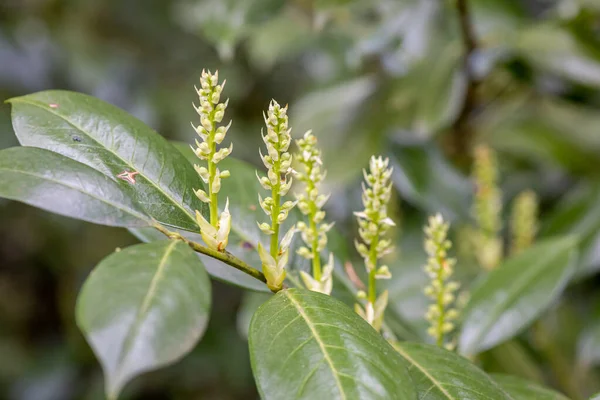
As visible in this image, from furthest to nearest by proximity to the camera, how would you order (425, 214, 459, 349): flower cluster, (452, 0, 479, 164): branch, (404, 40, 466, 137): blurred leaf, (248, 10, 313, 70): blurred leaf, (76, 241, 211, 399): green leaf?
1. (248, 10, 313, 70): blurred leaf
2. (404, 40, 466, 137): blurred leaf
3. (452, 0, 479, 164): branch
4. (425, 214, 459, 349): flower cluster
5. (76, 241, 211, 399): green leaf

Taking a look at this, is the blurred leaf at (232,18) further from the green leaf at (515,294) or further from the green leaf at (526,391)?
the green leaf at (526,391)

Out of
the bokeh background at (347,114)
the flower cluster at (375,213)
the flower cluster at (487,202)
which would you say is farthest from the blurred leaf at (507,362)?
the flower cluster at (375,213)

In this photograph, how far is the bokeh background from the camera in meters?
0.99

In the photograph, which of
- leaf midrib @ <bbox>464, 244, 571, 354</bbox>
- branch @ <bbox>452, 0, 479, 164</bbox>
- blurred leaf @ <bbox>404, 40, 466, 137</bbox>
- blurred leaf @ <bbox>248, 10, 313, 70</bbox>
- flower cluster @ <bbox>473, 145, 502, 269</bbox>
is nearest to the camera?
leaf midrib @ <bbox>464, 244, 571, 354</bbox>

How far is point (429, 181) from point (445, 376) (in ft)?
2.01

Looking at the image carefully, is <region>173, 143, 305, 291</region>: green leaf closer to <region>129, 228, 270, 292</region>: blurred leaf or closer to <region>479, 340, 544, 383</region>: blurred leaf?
<region>129, 228, 270, 292</region>: blurred leaf

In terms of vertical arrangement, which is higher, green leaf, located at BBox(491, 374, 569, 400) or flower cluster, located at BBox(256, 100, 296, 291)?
flower cluster, located at BBox(256, 100, 296, 291)

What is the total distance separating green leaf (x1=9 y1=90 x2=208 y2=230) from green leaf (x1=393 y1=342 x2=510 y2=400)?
20 cm

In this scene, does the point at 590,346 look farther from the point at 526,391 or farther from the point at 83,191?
the point at 83,191

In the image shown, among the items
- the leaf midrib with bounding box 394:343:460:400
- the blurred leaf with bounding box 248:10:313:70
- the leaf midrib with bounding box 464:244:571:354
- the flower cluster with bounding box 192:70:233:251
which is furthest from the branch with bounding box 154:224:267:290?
the blurred leaf with bounding box 248:10:313:70

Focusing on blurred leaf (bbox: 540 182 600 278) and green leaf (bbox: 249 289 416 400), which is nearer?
green leaf (bbox: 249 289 416 400)

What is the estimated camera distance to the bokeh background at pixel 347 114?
38.9 inches

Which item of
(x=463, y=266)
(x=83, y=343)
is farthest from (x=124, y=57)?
(x=463, y=266)

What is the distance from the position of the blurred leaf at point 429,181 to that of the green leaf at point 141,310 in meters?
0.67
